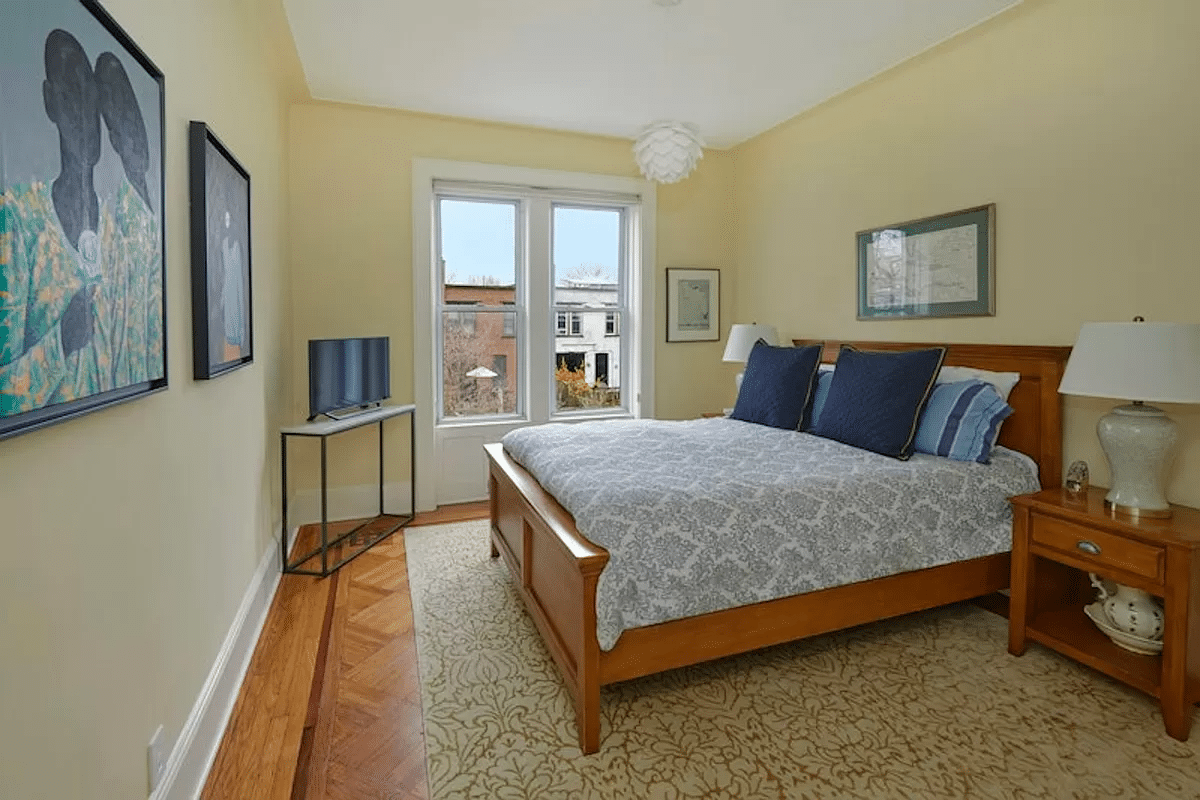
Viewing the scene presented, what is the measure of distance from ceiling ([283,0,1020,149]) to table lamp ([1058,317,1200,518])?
1.74 metres

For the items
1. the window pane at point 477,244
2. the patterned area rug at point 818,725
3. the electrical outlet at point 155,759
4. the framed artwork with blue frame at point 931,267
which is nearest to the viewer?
the electrical outlet at point 155,759

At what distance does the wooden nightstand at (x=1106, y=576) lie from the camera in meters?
1.91

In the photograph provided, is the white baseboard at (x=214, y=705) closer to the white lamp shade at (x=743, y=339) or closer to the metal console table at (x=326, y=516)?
the metal console table at (x=326, y=516)

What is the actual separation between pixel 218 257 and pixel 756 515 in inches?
79.1

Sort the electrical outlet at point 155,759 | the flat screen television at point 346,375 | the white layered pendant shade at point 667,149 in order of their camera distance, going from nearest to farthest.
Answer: the electrical outlet at point 155,759
the flat screen television at point 346,375
the white layered pendant shade at point 667,149

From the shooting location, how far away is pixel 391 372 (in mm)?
4172

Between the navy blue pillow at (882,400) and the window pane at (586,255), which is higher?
the window pane at (586,255)

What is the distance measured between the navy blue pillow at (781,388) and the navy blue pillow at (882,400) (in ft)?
0.77

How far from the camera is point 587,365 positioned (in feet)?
15.9

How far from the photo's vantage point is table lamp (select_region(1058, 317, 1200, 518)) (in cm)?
197

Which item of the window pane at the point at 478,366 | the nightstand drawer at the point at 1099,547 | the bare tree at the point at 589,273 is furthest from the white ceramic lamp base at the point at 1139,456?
the window pane at the point at 478,366

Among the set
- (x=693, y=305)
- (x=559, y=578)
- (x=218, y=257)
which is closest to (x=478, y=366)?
(x=693, y=305)

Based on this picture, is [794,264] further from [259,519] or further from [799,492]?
[259,519]

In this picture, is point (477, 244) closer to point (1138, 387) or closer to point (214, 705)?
point (214, 705)
